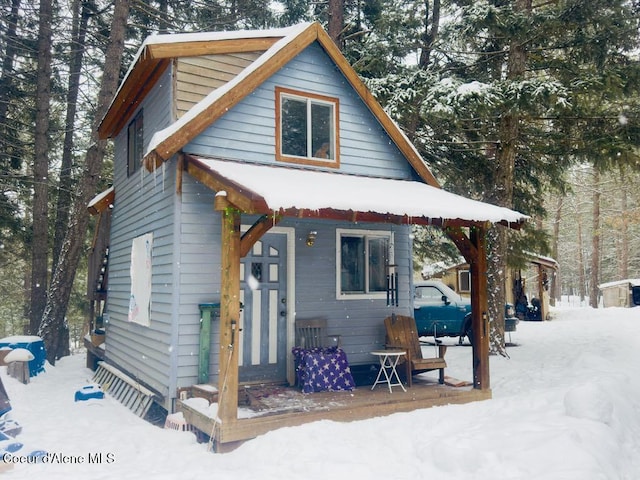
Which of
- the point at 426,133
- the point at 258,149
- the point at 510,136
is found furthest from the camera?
the point at 426,133

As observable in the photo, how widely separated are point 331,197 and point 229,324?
74.3 inches

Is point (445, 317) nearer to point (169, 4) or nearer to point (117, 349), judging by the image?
point (117, 349)

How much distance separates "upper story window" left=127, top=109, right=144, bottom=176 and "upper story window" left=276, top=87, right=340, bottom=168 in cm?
274

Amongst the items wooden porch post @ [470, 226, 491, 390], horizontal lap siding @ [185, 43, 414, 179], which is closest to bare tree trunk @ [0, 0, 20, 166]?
horizontal lap siding @ [185, 43, 414, 179]

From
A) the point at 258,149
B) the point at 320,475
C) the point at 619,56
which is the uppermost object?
the point at 619,56

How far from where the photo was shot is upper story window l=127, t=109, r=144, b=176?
977cm

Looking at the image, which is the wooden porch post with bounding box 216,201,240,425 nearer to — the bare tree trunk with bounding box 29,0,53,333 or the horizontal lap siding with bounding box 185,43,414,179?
the horizontal lap siding with bounding box 185,43,414,179

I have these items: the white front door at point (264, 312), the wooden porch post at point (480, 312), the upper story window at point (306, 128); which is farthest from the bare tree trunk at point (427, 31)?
the white front door at point (264, 312)

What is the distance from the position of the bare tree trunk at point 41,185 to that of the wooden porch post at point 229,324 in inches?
387

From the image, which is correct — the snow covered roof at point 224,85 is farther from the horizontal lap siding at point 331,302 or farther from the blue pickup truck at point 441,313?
the blue pickup truck at point 441,313

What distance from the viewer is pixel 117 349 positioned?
1053 cm

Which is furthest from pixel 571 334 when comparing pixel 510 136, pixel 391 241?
pixel 391 241

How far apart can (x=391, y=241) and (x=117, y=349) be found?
581 cm

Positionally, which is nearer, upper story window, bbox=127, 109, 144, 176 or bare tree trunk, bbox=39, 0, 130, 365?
upper story window, bbox=127, 109, 144, 176
